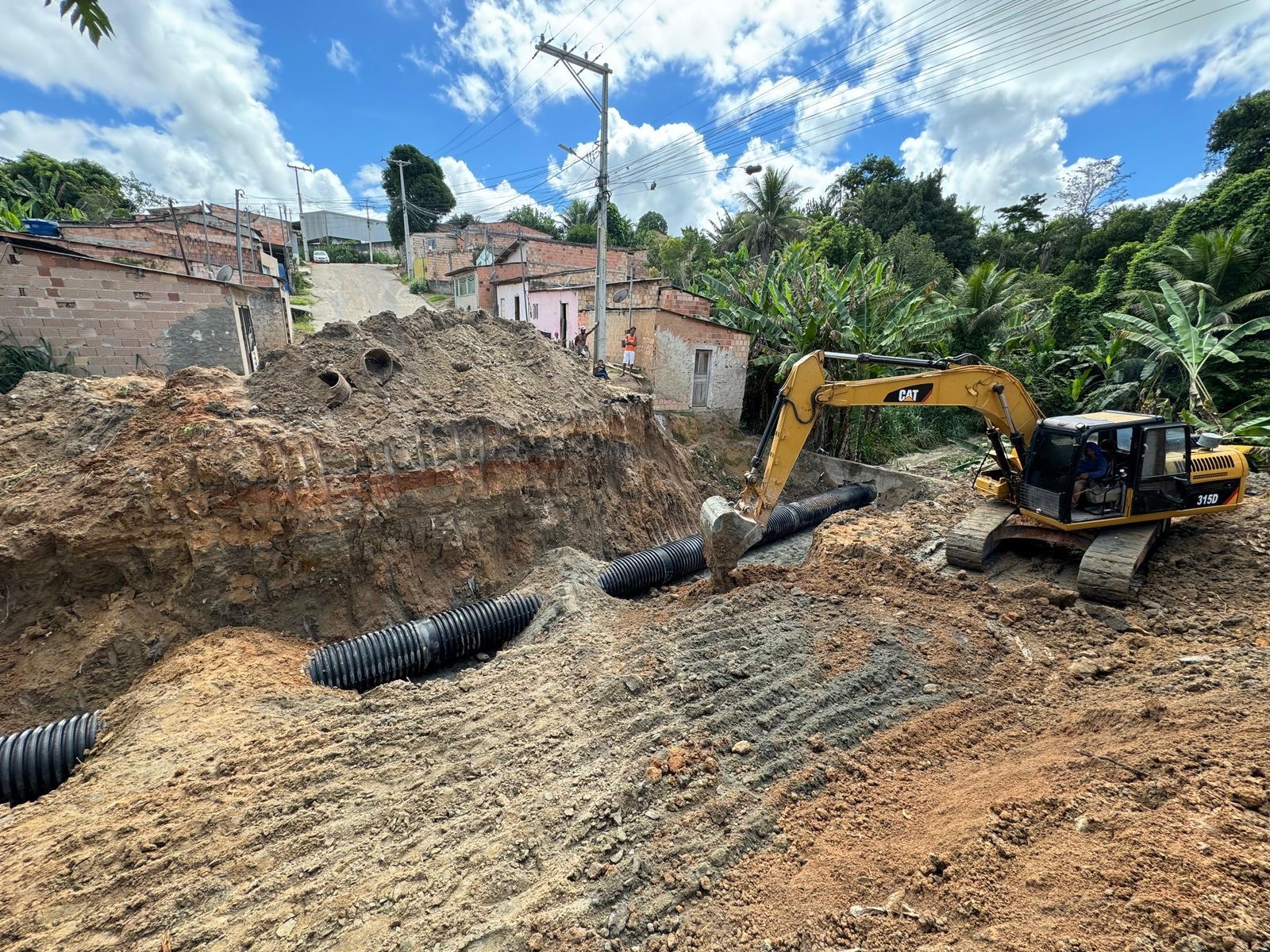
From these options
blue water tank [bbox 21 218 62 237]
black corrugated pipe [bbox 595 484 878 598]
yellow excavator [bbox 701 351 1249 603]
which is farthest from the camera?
blue water tank [bbox 21 218 62 237]

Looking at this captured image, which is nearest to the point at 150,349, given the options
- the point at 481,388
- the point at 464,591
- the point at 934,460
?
the point at 481,388

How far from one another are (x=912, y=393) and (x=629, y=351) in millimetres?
9514

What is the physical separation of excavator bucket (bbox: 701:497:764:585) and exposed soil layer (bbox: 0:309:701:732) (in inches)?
120

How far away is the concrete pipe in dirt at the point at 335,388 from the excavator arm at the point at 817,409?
5082mm

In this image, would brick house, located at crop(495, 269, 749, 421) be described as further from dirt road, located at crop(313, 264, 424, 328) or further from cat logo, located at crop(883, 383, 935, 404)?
dirt road, located at crop(313, 264, 424, 328)

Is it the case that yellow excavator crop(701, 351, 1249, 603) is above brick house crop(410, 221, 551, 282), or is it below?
below

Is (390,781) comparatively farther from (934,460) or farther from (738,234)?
(738,234)

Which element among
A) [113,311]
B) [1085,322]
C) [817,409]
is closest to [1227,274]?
[1085,322]

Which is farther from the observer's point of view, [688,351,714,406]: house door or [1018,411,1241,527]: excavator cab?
[688,351,714,406]: house door

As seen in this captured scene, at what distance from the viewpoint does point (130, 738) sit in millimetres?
4773

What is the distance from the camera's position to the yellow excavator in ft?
20.9

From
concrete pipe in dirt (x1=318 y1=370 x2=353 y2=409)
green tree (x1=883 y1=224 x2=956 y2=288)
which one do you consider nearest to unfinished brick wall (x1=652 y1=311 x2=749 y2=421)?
concrete pipe in dirt (x1=318 y1=370 x2=353 y2=409)

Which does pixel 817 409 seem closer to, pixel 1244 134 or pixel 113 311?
pixel 113 311

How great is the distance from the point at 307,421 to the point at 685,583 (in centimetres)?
601
